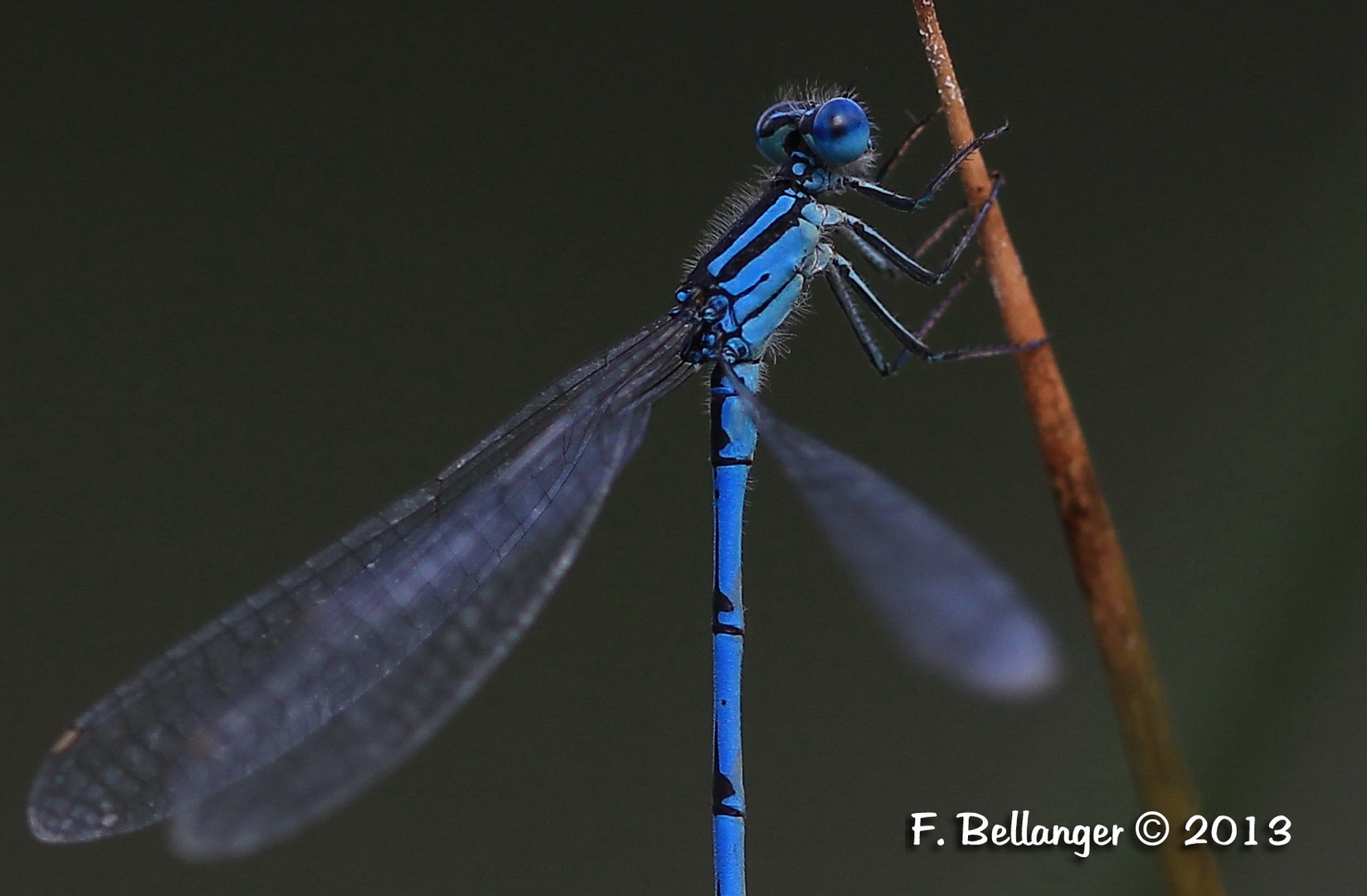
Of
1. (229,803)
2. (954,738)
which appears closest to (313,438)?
(229,803)

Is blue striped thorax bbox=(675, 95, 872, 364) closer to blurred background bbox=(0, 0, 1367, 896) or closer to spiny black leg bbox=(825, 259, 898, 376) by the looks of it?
spiny black leg bbox=(825, 259, 898, 376)

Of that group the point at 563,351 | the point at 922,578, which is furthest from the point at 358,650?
the point at 563,351

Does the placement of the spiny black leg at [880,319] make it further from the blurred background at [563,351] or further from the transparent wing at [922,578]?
the blurred background at [563,351]

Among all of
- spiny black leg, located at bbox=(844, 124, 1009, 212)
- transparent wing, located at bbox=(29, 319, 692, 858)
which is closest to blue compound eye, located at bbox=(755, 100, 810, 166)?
spiny black leg, located at bbox=(844, 124, 1009, 212)

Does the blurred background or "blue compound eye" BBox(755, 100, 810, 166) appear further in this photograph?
the blurred background

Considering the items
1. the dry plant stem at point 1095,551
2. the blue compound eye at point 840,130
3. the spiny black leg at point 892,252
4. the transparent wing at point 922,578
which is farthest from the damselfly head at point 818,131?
the dry plant stem at point 1095,551

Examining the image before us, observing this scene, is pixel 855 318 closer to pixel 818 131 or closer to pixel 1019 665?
pixel 818 131
